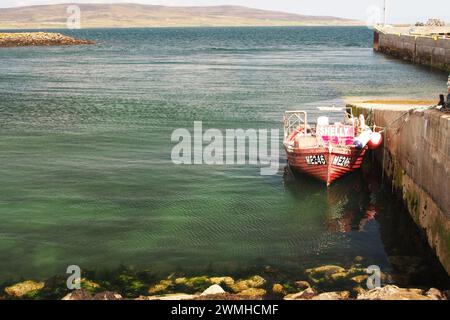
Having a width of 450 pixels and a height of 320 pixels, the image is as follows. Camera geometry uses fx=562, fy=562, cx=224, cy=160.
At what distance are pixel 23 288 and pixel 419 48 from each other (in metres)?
72.5

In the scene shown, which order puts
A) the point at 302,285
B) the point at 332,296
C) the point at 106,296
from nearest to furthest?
1. the point at 106,296
2. the point at 332,296
3. the point at 302,285

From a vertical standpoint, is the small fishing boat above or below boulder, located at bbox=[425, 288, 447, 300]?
above

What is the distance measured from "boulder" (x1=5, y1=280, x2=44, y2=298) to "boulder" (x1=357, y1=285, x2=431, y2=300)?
8.14 metres

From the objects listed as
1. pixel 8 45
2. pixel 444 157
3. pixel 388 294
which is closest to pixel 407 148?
pixel 444 157

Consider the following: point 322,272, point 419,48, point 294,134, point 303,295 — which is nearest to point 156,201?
point 294,134

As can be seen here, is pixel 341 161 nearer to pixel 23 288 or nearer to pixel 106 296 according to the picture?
pixel 106 296

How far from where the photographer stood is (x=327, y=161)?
22734 millimetres

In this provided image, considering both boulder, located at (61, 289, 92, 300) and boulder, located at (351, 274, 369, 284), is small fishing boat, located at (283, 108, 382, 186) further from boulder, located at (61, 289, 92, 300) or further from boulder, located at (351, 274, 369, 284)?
boulder, located at (61, 289, 92, 300)

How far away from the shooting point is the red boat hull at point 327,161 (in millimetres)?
22766

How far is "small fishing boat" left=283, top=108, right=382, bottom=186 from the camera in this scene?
22859mm

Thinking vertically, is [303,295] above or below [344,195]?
above

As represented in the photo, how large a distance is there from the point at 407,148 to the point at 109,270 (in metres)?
10.8

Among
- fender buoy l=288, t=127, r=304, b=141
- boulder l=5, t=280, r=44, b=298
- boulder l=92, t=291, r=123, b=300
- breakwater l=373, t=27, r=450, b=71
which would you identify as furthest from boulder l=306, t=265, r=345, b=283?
breakwater l=373, t=27, r=450, b=71
